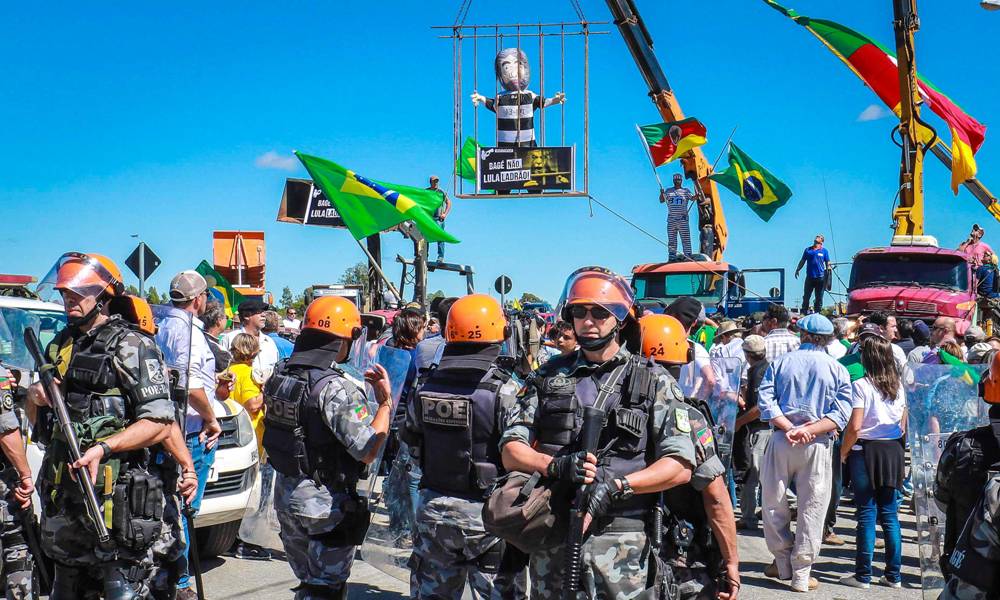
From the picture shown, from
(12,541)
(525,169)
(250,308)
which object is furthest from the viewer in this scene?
(525,169)

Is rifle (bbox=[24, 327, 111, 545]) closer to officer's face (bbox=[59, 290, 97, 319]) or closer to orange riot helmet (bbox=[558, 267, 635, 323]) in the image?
officer's face (bbox=[59, 290, 97, 319])

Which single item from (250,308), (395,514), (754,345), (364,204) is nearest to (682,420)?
(395,514)

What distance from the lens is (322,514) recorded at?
188 inches

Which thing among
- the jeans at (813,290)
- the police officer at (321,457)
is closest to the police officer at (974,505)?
the police officer at (321,457)

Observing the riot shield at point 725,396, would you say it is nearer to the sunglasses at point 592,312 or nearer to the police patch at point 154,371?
the sunglasses at point 592,312

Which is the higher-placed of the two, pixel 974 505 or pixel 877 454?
pixel 974 505

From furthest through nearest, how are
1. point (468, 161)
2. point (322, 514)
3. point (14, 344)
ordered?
point (468, 161) < point (14, 344) < point (322, 514)

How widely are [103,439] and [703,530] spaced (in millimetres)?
2770

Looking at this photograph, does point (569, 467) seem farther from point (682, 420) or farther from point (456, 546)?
point (456, 546)

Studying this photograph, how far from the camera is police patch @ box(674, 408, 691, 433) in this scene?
11.6 feet

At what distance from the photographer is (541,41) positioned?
23703 millimetres

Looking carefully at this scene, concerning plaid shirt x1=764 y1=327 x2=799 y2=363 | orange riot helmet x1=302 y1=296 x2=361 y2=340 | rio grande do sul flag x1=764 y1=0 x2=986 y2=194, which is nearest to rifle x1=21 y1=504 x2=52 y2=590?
orange riot helmet x1=302 y1=296 x2=361 y2=340

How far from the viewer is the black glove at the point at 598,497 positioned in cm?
326

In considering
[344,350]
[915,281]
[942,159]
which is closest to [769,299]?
[915,281]
